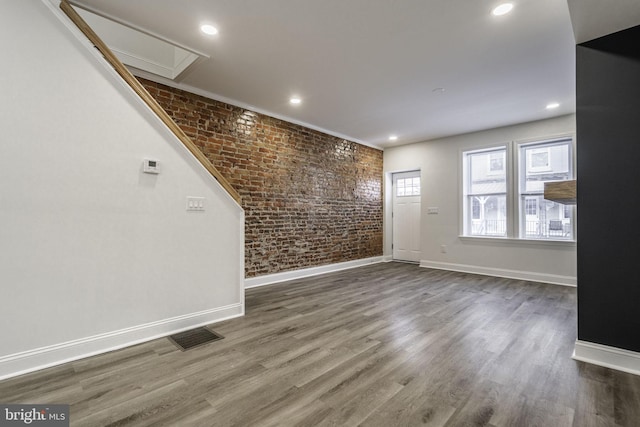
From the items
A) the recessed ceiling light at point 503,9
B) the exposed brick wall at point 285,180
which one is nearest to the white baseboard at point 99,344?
the exposed brick wall at point 285,180

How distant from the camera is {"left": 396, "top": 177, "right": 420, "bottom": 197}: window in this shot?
674cm

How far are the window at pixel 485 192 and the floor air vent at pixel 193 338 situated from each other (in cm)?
512

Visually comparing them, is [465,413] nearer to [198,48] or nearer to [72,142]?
[72,142]

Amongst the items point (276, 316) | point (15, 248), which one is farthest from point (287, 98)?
point (15, 248)

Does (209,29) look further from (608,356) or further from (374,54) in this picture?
(608,356)

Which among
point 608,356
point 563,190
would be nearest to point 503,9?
point 563,190

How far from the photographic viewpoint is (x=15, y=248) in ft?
6.47

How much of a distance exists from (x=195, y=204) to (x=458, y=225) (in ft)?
16.5

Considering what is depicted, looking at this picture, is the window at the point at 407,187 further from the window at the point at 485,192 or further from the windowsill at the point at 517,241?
the windowsill at the point at 517,241

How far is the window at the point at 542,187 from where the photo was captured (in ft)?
15.7

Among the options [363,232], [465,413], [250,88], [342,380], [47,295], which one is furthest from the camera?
[363,232]

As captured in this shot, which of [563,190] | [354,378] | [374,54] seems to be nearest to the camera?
[354,378]

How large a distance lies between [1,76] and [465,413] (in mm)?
3596

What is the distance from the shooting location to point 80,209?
223 cm
